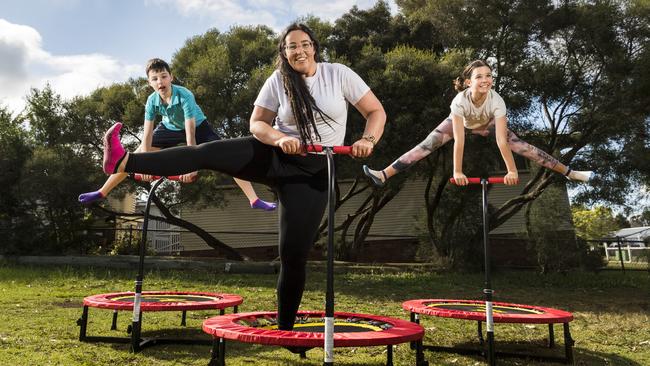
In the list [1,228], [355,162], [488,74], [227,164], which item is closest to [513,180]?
[488,74]

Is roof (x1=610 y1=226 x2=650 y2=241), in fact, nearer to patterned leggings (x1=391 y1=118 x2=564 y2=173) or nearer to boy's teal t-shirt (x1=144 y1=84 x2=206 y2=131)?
patterned leggings (x1=391 y1=118 x2=564 y2=173)

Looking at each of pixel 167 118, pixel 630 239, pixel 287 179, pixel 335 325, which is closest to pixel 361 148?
pixel 287 179

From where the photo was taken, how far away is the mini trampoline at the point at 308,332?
8.98 ft

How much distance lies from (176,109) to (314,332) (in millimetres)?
2513

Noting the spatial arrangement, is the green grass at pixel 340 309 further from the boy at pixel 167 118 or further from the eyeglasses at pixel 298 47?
the eyeglasses at pixel 298 47

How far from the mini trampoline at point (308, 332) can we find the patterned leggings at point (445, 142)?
1.58 metres

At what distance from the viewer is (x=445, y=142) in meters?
4.98

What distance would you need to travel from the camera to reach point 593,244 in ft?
50.9

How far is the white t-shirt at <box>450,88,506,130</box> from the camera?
4.61m

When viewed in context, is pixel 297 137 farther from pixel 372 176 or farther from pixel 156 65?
pixel 156 65

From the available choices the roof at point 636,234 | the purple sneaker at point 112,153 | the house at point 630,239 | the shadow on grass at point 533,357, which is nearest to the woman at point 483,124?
the shadow on grass at point 533,357

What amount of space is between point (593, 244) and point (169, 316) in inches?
540

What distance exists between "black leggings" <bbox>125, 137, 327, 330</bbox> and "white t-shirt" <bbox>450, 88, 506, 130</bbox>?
219 cm

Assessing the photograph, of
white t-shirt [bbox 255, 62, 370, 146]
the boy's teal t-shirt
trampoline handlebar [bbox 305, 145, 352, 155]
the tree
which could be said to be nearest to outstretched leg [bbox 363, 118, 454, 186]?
the boy's teal t-shirt
